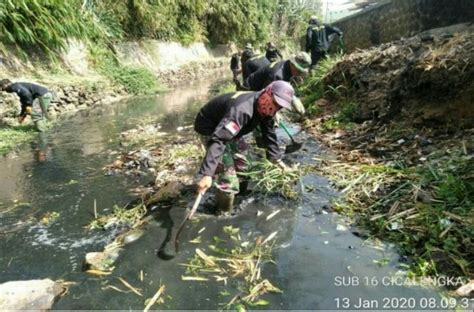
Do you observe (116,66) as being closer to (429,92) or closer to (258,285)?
(429,92)

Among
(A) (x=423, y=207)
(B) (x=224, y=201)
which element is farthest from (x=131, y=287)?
(A) (x=423, y=207)

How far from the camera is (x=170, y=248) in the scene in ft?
12.7

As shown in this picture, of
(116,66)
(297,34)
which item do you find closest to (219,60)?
(116,66)

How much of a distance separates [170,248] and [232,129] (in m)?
1.29

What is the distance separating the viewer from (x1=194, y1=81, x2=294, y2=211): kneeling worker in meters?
3.77

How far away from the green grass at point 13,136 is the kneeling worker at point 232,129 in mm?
5595

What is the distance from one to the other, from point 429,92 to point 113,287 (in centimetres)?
528

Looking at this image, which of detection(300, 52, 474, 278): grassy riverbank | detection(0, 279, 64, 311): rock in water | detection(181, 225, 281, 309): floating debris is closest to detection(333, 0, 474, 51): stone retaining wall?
detection(300, 52, 474, 278): grassy riverbank

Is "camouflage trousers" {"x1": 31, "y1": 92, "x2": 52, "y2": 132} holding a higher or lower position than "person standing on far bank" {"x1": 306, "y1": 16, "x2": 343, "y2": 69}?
lower

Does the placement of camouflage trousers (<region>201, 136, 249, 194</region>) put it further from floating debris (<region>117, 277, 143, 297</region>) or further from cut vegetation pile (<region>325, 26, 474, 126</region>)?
cut vegetation pile (<region>325, 26, 474, 126</region>)

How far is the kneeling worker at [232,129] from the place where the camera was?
3.77 meters

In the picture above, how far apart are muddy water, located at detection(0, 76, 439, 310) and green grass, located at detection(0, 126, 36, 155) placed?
5.93 ft

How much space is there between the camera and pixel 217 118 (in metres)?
4.41

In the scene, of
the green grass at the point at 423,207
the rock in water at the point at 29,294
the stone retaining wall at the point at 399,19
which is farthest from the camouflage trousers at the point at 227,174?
the stone retaining wall at the point at 399,19
